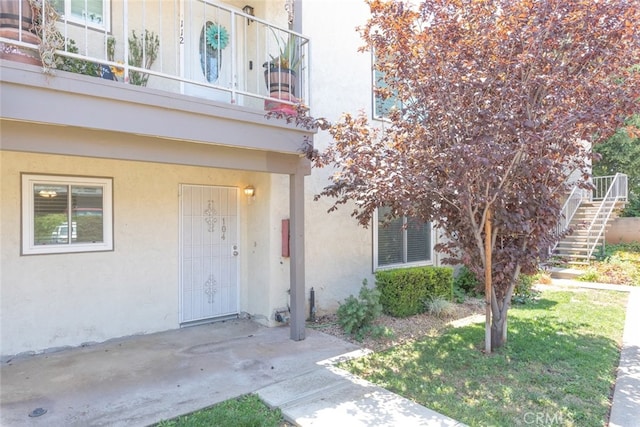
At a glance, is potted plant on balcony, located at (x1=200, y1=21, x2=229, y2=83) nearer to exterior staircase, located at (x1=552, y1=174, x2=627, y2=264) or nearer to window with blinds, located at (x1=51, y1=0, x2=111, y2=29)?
window with blinds, located at (x1=51, y1=0, x2=111, y2=29)

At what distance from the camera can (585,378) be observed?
14.4 ft

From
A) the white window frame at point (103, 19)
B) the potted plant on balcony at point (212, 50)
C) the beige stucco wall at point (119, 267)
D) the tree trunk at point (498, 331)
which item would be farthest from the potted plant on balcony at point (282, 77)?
the tree trunk at point (498, 331)

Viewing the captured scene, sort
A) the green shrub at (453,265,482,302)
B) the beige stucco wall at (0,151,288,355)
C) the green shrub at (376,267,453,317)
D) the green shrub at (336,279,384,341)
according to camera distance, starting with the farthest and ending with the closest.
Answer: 1. the green shrub at (453,265,482,302)
2. the green shrub at (376,267,453,317)
3. the green shrub at (336,279,384,341)
4. the beige stucco wall at (0,151,288,355)

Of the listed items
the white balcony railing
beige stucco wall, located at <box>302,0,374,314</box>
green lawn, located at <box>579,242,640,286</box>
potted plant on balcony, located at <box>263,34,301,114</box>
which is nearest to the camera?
the white balcony railing

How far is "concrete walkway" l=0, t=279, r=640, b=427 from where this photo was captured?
3.62 meters

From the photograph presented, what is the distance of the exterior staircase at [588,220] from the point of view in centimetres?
1263

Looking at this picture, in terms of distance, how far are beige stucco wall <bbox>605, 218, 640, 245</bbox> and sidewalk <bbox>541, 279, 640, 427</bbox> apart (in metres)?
9.62

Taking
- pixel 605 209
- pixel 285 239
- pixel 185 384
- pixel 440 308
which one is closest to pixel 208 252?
pixel 285 239

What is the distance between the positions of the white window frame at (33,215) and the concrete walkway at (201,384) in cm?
140

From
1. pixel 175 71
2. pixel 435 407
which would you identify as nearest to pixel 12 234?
pixel 175 71

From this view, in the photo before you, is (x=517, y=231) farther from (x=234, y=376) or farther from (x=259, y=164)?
(x=234, y=376)

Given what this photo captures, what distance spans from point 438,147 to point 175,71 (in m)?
4.20

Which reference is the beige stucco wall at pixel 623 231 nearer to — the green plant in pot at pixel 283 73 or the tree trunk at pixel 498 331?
the tree trunk at pixel 498 331

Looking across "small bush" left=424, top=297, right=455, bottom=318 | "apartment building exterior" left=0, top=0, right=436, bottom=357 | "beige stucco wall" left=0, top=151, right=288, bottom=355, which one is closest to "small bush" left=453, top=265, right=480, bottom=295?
"small bush" left=424, top=297, right=455, bottom=318
